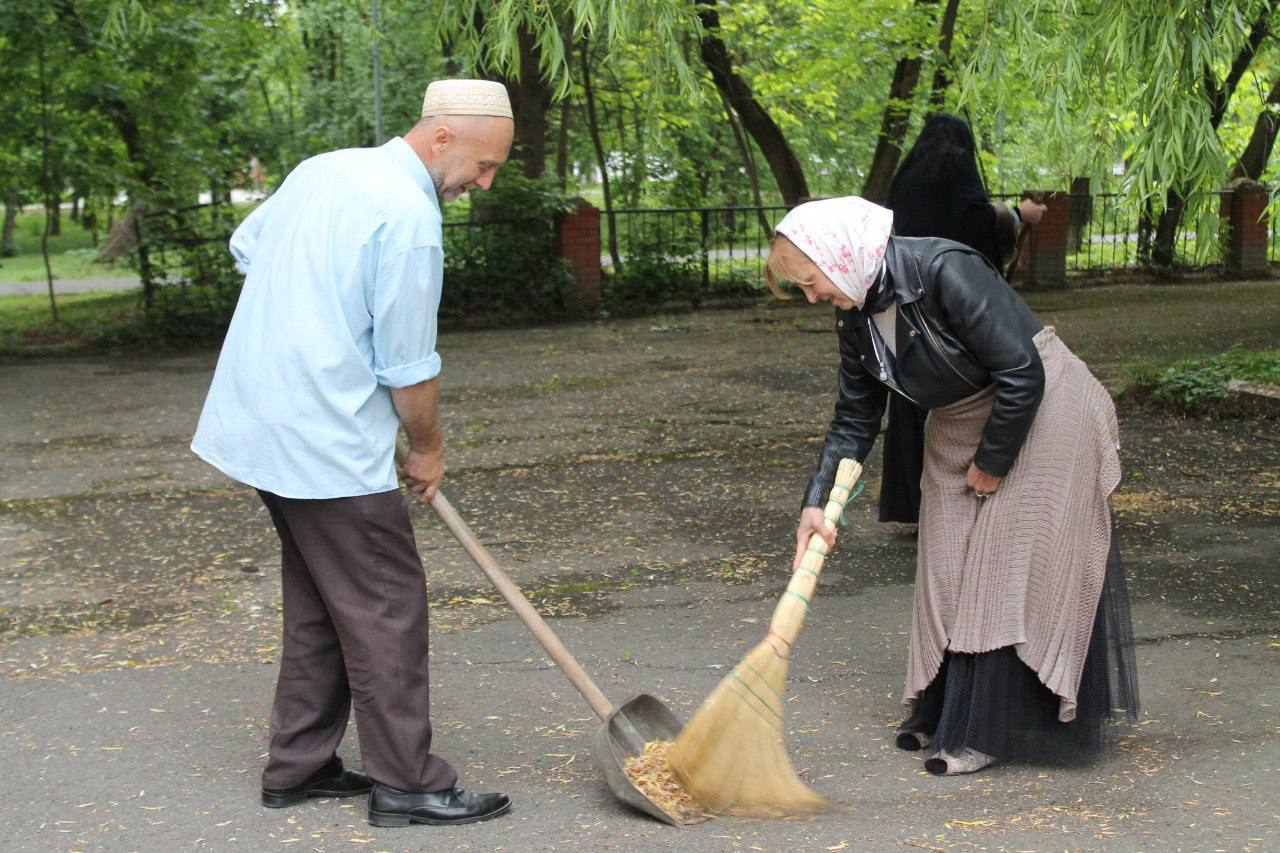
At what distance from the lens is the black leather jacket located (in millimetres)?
3551

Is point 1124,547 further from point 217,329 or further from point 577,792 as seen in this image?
point 217,329

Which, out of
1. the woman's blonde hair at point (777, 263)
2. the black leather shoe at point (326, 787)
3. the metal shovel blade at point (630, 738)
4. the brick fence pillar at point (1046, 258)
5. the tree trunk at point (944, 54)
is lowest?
the black leather shoe at point (326, 787)

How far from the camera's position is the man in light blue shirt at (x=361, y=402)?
3232 millimetres

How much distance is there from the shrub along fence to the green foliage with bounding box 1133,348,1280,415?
4166mm

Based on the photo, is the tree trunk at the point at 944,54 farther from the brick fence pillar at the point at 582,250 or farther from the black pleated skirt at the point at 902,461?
the black pleated skirt at the point at 902,461

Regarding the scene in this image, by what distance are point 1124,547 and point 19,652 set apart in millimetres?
4553

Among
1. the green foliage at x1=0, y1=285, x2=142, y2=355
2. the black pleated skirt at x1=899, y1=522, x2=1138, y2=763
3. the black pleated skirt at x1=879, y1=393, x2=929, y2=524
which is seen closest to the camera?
the black pleated skirt at x1=899, y1=522, x2=1138, y2=763

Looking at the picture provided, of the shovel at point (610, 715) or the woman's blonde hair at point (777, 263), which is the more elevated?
the woman's blonde hair at point (777, 263)

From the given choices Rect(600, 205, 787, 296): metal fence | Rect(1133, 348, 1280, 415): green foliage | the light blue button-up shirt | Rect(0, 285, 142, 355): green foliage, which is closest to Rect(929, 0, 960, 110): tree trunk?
Rect(600, 205, 787, 296): metal fence

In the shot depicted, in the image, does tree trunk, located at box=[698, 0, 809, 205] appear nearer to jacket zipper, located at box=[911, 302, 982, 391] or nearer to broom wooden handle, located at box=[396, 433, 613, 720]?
jacket zipper, located at box=[911, 302, 982, 391]

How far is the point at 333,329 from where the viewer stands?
10.6 ft

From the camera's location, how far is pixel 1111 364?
1189 centimetres

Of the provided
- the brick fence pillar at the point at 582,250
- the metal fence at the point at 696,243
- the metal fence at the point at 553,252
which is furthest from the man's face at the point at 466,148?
the metal fence at the point at 696,243

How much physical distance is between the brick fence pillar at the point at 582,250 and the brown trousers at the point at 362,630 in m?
12.6
